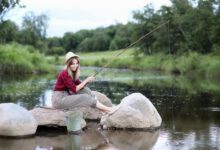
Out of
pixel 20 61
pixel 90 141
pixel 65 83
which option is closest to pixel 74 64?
pixel 65 83

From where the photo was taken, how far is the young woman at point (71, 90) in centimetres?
1220

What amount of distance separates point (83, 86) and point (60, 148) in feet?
8.33

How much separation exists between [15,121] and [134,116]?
330 centimetres

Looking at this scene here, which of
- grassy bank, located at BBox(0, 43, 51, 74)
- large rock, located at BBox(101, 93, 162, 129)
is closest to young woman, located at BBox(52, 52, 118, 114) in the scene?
large rock, located at BBox(101, 93, 162, 129)

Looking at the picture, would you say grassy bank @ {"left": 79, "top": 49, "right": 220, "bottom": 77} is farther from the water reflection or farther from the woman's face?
the water reflection

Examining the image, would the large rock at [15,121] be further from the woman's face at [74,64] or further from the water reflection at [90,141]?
the woman's face at [74,64]

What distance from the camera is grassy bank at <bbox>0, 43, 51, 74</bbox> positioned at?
44.6 metres

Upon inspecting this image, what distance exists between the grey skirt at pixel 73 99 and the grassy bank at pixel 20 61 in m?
32.6

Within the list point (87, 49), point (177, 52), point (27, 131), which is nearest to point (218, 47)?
point (177, 52)

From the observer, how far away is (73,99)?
12.3 m

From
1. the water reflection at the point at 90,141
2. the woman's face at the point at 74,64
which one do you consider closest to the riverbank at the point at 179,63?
the woman's face at the point at 74,64

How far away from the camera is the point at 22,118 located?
1121 centimetres

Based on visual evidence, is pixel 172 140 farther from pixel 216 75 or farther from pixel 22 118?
pixel 216 75

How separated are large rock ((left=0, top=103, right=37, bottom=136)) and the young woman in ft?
4.13
